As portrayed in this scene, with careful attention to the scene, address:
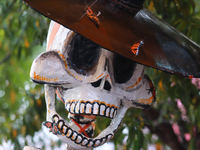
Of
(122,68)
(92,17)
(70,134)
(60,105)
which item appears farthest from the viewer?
(60,105)

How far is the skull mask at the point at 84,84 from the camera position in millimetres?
1043

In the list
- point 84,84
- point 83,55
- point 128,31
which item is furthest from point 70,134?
point 128,31

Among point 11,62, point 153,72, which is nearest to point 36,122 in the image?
point 11,62

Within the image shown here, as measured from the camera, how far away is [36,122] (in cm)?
217

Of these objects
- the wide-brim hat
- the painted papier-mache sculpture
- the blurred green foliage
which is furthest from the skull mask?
the blurred green foliage

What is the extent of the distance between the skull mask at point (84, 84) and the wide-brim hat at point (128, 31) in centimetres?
15

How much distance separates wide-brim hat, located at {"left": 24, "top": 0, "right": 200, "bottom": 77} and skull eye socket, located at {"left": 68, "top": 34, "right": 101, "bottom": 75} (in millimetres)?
156

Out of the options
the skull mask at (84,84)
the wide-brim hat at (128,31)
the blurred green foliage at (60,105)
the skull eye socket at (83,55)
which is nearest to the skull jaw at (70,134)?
the skull mask at (84,84)

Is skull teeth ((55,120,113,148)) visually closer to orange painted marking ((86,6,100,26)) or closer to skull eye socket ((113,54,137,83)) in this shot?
skull eye socket ((113,54,137,83))

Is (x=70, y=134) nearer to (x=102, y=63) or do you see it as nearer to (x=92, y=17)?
(x=102, y=63)

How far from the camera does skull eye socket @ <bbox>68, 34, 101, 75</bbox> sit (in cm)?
110

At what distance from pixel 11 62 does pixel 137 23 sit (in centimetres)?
168

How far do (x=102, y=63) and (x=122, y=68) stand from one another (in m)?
0.10

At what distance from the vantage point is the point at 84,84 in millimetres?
1087
